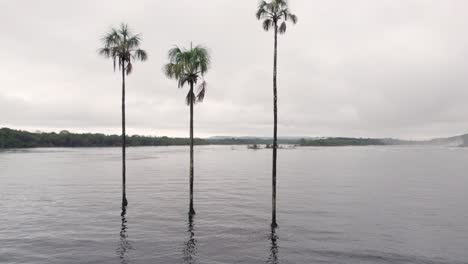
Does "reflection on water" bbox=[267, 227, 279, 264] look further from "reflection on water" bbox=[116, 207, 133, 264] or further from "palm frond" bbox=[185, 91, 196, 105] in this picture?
"palm frond" bbox=[185, 91, 196, 105]

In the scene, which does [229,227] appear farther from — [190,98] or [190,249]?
[190,98]

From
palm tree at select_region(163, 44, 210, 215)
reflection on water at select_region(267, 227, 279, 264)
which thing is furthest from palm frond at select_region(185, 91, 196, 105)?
reflection on water at select_region(267, 227, 279, 264)

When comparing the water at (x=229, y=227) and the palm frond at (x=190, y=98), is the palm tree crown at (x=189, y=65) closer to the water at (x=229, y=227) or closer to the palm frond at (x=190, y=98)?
the palm frond at (x=190, y=98)

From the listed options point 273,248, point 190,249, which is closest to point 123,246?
point 190,249

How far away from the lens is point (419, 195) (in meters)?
63.2

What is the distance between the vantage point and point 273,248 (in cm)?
2969

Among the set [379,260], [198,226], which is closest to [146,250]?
[198,226]

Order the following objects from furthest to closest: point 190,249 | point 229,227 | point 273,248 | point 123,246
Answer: point 229,227, point 273,248, point 123,246, point 190,249

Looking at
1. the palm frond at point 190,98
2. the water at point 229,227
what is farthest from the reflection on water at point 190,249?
the palm frond at point 190,98

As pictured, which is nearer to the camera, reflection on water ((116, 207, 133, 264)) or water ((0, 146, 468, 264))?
reflection on water ((116, 207, 133, 264))

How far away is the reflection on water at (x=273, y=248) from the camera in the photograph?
88.3 ft

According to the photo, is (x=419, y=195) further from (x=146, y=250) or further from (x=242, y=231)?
(x=146, y=250)

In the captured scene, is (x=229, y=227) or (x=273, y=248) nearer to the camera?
(x=273, y=248)

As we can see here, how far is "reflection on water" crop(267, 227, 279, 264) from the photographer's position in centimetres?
2691
